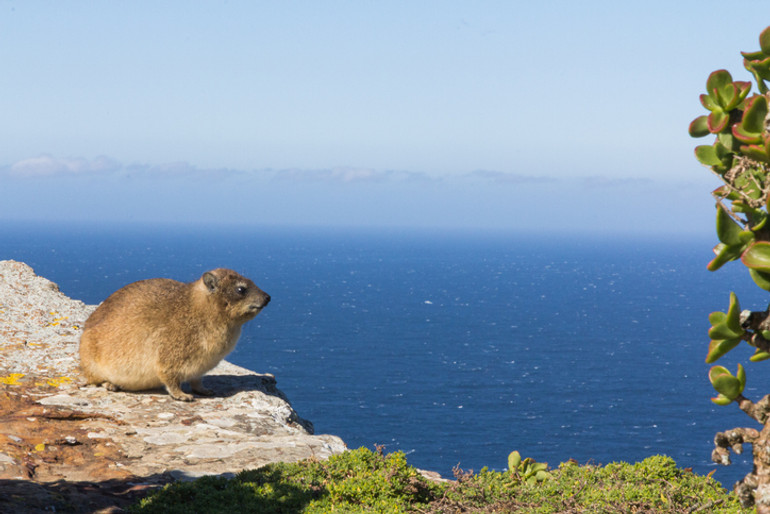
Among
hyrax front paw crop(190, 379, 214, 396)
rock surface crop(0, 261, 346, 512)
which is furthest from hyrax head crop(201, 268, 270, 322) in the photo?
rock surface crop(0, 261, 346, 512)

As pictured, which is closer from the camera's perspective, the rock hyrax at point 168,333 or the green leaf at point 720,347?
the green leaf at point 720,347

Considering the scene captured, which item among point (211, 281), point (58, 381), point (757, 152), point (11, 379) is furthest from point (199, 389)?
point (757, 152)

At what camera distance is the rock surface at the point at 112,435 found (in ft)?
28.3

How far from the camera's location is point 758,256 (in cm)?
471

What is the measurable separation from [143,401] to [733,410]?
114491mm

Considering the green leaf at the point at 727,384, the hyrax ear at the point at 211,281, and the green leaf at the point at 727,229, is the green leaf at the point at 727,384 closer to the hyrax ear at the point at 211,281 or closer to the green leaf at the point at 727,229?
the green leaf at the point at 727,229

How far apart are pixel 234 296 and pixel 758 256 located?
9.96 meters

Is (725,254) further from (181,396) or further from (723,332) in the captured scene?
(181,396)

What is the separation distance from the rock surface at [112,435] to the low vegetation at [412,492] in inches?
41.9

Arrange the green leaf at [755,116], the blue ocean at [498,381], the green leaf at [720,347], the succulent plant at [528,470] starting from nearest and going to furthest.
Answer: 1. the green leaf at [755,116]
2. the green leaf at [720,347]
3. the succulent plant at [528,470]
4. the blue ocean at [498,381]

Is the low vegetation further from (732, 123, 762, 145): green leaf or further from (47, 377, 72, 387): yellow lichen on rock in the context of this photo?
(47, 377, 72, 387): yellow lichen on rock

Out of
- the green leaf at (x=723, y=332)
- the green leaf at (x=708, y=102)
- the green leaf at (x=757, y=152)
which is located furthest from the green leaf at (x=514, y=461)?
the green leaf at (x=757, y=152)

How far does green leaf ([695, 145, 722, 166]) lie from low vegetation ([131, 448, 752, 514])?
14.4ft

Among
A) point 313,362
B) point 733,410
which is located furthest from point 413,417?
point 733,410
